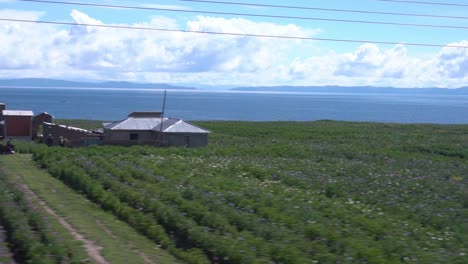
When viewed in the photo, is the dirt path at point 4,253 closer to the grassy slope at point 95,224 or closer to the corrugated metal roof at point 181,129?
the grassy slope at point 95,224

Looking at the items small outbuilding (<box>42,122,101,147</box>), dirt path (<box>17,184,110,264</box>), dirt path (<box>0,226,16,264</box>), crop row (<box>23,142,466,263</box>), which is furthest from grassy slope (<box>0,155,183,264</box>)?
small outbuilding (<box>42,122,101,147</box>)

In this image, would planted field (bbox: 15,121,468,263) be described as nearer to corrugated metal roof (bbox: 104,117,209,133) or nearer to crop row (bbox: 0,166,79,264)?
crop row (bbox: 0,166,79,264)

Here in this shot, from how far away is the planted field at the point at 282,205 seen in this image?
37.6 ft

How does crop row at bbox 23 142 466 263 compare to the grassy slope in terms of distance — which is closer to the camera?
crop row at bbox 23 142 466 263

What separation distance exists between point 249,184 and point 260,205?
484 centimetres

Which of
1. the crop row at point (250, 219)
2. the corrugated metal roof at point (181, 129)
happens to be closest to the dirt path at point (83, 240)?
the crop row at point (250, 219)

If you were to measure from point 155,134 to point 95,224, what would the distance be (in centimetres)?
2736

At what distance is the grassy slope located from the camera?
40.5 ft

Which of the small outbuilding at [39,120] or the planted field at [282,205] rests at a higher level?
the planted field at [282,205]

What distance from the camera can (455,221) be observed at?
14492 millimetres

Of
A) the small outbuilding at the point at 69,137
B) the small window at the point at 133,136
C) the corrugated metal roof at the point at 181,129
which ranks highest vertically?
the corrugated metal roof at the point at 181,129

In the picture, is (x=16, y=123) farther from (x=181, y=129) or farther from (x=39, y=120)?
(x=181, y=129)

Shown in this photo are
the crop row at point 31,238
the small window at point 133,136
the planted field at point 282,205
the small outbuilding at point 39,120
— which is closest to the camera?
the crop row at point 31,238

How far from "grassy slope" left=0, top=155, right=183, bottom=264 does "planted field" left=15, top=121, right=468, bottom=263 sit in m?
0.34
